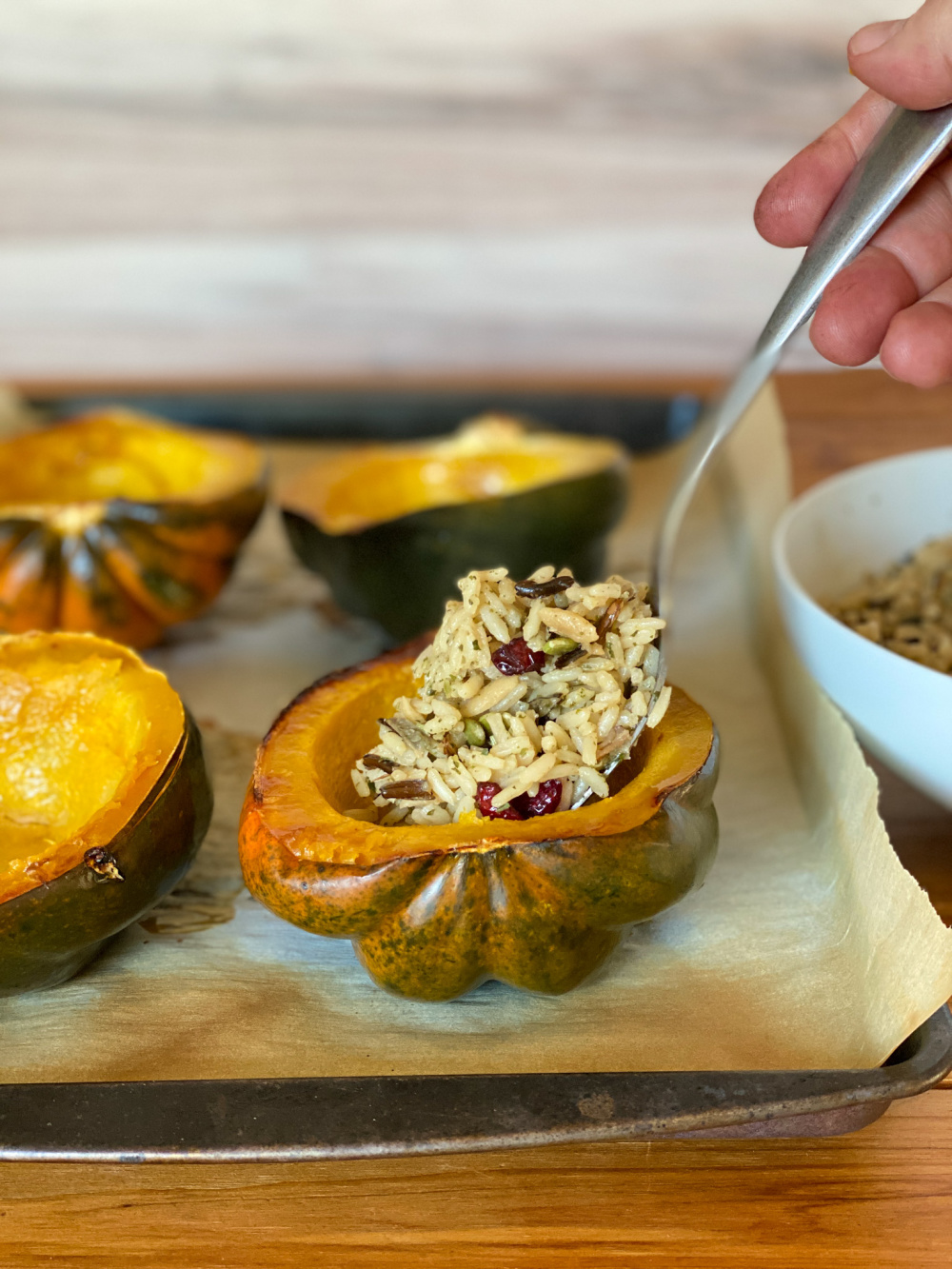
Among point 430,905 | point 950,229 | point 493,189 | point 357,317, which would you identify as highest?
point 950,229

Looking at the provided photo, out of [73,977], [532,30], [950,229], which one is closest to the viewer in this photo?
[73,977]

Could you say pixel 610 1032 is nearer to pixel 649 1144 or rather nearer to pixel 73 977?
pixel 649 1144

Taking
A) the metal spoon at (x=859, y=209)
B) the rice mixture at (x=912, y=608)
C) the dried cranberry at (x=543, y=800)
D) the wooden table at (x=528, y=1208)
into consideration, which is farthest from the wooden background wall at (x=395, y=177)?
the wooden table at (x=528, y=1208)

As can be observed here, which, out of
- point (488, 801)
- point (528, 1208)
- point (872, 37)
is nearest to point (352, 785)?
point (488, 801)

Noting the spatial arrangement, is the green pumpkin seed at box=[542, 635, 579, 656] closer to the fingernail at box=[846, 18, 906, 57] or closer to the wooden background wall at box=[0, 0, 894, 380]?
the fingernail at box=[846, 18, 906, 57]

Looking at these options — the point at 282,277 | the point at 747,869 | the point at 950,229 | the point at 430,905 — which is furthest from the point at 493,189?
the point at 430,905

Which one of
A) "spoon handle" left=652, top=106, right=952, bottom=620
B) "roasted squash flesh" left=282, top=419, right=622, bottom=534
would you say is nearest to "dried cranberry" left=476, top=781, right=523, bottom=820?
"spoon handle" left=652, top=106, right=952, bottom=620

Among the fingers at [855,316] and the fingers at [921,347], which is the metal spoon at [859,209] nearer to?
the fingers at [855,316]

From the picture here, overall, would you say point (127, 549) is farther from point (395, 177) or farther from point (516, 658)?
point (395, 177)
